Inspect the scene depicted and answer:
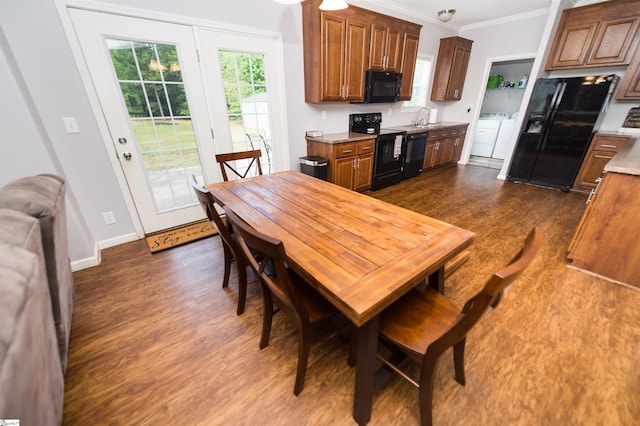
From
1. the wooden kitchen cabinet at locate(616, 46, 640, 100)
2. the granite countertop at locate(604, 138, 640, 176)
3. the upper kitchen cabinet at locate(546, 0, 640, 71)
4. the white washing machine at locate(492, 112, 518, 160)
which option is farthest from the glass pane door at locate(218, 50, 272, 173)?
the white washing machine at locate(492, 112, 518, 160)

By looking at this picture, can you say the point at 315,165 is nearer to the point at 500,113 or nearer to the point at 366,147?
the point at 366,147

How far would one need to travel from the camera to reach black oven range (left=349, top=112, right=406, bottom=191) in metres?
3.80

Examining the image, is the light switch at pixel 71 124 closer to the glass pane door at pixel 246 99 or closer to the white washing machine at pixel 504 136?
the glass pane door at pixel 246 99

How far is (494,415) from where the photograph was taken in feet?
3.74

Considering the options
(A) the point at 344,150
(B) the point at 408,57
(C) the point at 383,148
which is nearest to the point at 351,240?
(A) the point at 344,150

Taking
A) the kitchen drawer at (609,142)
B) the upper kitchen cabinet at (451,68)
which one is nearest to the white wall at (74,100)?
the upper kitchen cabinet at (451,68)

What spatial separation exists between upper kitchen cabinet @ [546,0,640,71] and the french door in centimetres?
435

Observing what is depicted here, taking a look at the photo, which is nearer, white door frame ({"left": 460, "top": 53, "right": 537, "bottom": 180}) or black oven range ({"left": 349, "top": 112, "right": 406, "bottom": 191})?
black oven range ({"left": 349, "top": 112, "right": 406, "bottom": 191})

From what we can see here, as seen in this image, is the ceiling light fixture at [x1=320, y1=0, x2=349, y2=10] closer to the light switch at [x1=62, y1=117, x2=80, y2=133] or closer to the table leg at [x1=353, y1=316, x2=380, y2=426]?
the table leg at [x1=353, y1=316, x2=380, y2=426]

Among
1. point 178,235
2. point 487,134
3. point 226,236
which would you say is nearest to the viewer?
point 226,236

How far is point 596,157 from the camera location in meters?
3.53

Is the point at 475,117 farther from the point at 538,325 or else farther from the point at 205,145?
the point at 205,145

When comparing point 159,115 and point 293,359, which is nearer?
point 293,359

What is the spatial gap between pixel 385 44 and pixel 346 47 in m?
0.77
